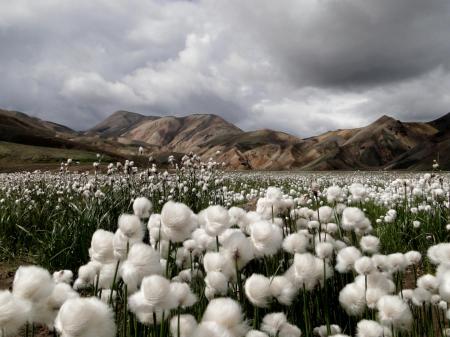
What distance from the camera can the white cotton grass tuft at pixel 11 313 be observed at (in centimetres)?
152

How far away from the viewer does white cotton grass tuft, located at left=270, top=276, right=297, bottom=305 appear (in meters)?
2.39

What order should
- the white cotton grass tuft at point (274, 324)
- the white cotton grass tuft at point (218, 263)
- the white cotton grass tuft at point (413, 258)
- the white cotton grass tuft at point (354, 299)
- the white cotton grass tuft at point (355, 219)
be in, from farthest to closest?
the white cotton grass tuft at point (355, 219), the white cotton grass tuft at point (413, 258), the white cotton grass tuft at point (354, 299), the white cotton grass tuft at point (218, 263), the white cotton grass tuft at point (274, 324)

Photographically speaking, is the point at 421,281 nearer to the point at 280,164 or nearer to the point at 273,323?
the point at 273,323

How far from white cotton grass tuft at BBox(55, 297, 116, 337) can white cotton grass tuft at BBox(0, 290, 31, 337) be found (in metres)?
0.15

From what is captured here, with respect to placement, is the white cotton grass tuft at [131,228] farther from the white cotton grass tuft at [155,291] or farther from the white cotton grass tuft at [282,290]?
the white cotton grass tuft at [282,290]

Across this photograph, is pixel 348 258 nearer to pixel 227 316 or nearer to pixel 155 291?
pixel 227 316

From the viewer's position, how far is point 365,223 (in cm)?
334

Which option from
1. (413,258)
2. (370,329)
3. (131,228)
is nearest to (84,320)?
(131,228)

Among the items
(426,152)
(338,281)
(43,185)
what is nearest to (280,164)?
(426,152)

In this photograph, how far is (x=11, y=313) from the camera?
60.4 inches

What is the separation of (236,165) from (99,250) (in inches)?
4629

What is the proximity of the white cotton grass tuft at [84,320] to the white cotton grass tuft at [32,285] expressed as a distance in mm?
221

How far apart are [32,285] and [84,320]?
364 mm

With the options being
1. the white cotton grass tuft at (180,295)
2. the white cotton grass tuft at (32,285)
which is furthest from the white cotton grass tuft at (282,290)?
the white cotton grass tuft at (32,285)
